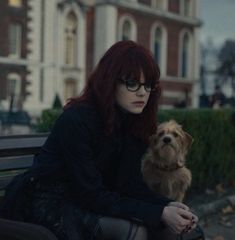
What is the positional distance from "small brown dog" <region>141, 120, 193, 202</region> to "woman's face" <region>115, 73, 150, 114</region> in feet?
5.95

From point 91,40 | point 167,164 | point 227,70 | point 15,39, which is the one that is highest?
point 91,40

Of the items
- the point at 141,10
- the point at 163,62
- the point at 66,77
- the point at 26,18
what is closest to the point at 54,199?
the point at 26,18

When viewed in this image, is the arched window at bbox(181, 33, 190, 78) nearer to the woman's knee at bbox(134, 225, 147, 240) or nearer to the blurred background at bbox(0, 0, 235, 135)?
the blurred background at bbox(0, 0, 235, 135)

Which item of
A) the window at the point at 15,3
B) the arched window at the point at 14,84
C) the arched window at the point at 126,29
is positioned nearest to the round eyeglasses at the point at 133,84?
the arched window at the point at 14,84

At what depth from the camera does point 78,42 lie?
47312 millimetres

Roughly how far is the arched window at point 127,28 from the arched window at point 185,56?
8.79m

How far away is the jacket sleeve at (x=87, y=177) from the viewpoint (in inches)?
126

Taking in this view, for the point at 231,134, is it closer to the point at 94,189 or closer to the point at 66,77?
the point at 94,189

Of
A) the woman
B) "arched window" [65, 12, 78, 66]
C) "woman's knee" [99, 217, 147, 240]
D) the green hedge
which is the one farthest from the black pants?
"arched window" [65, 12, 78, 66]

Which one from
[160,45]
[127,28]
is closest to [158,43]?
[160,45]

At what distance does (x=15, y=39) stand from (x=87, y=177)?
39.8 metres

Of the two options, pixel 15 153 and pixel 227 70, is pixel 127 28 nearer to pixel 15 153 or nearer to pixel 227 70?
pixel 227 70

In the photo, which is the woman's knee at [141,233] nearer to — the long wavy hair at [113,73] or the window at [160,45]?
the long wavy hair at [113,73]

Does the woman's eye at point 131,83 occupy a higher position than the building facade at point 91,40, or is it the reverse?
the building facade at point 91,40
